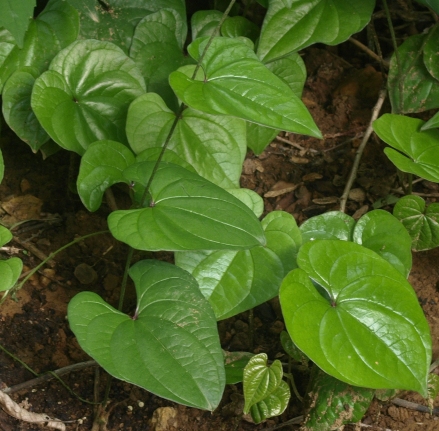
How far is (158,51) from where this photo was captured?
152 cm

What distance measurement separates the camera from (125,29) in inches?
59.7

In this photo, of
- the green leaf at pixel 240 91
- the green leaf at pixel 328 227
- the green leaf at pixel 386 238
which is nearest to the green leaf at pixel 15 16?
the green leaf at pixel 240 91

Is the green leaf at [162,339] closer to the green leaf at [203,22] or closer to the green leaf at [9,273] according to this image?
the green leaf at [9,273]

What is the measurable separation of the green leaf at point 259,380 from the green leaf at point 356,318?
16cm

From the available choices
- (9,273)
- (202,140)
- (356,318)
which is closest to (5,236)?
(9,273)

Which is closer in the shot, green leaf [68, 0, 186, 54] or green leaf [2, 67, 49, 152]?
green leaf [2, 67, 49, 152]

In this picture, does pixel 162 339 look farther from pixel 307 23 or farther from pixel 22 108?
pixel 307 23

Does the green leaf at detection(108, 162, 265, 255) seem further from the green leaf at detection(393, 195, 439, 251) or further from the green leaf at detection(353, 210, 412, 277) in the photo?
the green leaf at detection(393, 195, 439, 251)

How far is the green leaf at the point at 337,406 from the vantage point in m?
1.18

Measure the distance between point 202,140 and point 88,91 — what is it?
1.07 feet

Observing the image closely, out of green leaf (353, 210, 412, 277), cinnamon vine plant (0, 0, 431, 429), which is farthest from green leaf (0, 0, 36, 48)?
green leaf (353, 210, 412, 277)

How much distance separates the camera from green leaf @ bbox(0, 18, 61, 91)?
1.39 meters

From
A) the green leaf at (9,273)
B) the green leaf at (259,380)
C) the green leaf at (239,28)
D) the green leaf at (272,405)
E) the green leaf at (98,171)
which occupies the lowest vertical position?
the green leaf at (272,405)

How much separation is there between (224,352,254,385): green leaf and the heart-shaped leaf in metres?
0.41
